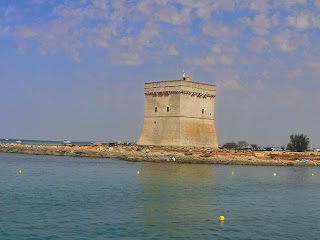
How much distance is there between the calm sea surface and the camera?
15211mm

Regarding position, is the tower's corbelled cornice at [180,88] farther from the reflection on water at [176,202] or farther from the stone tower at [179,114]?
the reflection on water at [176,202]

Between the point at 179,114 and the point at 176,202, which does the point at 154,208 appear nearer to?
the point at 176,202

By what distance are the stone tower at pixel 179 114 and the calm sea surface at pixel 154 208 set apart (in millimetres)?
24672

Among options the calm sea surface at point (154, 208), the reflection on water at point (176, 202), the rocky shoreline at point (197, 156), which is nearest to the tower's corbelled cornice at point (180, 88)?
the rocky shoreline at point (197, 156)

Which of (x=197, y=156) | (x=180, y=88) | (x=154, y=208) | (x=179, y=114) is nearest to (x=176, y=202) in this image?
(x=154, y=208)

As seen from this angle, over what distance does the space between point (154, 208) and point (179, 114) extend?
36765 millimetres

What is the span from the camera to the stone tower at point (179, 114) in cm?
5612

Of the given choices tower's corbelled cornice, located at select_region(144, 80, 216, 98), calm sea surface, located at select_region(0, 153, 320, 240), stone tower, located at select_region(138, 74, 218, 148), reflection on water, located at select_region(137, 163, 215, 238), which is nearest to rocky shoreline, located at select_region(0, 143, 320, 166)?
stone tower, located at select_region(138, 74, 218, 148)

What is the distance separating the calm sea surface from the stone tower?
80.9ft

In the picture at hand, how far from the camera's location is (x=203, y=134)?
59219 millimetres

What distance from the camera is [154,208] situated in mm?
19406

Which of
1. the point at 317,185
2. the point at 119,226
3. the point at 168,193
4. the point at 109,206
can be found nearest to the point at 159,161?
the point at 317,185

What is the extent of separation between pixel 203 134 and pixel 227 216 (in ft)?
135

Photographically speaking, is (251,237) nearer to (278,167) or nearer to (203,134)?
(278,167)
